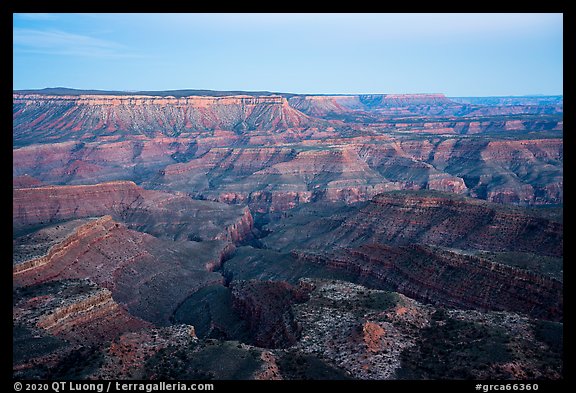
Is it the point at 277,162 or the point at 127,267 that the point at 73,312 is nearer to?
the point at 127,267

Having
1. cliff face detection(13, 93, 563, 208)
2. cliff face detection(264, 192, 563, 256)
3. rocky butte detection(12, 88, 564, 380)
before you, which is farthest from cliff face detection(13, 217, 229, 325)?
cliff face detection(13, 93, 563, 208)

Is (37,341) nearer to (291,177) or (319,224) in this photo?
(319,224)

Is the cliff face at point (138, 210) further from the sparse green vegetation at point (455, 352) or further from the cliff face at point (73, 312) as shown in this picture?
the sparse green vegetation at point (455, 352)

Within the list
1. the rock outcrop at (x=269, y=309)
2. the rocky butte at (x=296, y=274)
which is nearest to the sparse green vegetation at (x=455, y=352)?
the rocky butte at (x=296, y=274)

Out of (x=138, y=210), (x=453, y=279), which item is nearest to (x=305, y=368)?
(x=453, y=279)

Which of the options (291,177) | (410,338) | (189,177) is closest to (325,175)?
(291,177)
